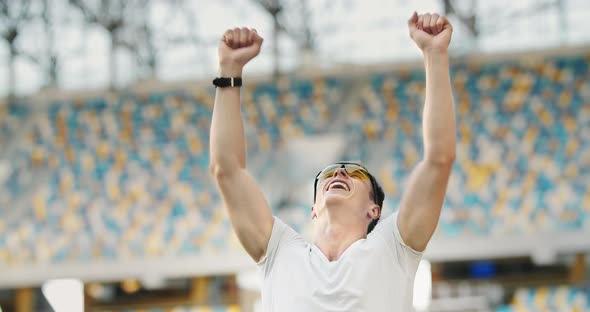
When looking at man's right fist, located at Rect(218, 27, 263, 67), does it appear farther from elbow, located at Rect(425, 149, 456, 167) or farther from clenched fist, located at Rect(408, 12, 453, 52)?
elbow, located at Rect(425, 149, 456, 167)

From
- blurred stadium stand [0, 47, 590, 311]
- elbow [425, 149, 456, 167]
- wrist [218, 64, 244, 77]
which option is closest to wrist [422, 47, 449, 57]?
elbow [425, 149, 456, 167]

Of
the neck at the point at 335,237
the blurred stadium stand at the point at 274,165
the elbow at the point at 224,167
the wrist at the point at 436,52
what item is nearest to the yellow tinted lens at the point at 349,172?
the neck at the point at 335,237

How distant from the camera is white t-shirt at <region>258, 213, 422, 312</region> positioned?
1.86m

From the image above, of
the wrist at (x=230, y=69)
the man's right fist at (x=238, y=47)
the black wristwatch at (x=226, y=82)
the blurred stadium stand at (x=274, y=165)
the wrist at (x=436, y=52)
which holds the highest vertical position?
the man's right fist at (x=238, y=47)

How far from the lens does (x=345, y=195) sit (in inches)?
79.4

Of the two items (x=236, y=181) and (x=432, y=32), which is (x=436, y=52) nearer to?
(x=432, y=32)

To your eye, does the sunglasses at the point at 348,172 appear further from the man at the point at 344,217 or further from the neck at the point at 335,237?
the neck at the point at 335,237

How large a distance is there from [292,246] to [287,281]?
110 millimetres

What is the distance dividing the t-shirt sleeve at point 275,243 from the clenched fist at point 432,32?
0.53 metres

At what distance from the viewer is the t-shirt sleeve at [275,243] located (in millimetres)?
2012

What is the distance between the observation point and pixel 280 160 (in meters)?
13.3

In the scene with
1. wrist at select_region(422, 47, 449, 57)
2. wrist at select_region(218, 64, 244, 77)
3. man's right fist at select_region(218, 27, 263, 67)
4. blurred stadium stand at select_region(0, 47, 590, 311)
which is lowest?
blurred stadium stand at select_region(0, 47, 590, 311)

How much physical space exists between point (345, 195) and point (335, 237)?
10 centimetres

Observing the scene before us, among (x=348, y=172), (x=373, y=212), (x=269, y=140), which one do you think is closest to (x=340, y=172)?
(x=348, y=172)
